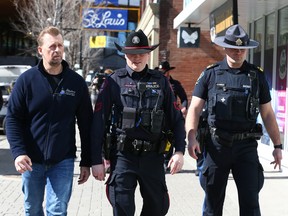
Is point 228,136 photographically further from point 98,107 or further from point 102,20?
point 102,20

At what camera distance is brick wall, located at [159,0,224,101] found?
18766 millimetres

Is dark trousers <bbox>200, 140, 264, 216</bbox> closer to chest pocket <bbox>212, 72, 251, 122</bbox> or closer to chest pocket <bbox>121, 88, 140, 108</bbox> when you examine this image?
chest pocket <bbox>212, 72, 251, 122</bbox>

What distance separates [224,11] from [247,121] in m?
4.95

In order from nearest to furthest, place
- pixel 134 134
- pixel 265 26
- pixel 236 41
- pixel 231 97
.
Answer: pixel 134 134 → pixel 231 97 → pixel 236 41 → pixel 265 26

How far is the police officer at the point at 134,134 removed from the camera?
156 inches

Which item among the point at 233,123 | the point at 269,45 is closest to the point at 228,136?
A: the point at 233,123

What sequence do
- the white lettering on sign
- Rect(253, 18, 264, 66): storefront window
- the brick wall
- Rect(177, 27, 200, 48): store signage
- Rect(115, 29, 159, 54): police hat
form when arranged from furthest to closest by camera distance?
1. the white lettering on sign
2. the brick wall
3. Rect(177, 27, 200, 48): store signage
4. Rect(253, 18, 264, 66): storefront window
5. Rect(115, 29, 159, 54): police hat

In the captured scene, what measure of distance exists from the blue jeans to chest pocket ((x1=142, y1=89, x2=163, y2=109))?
0.81m

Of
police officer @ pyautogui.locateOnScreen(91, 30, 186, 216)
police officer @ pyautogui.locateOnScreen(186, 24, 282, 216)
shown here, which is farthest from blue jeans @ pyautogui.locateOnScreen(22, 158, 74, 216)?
police officer @ pyautogui.locateOnScreen(186, 24, 282, 216)

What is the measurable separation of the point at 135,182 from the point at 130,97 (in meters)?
0.69

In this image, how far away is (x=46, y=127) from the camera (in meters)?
3.88

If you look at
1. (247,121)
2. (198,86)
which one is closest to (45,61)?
(198,86)

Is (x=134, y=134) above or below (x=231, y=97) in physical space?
below

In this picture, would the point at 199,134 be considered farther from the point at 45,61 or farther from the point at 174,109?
the point at 45,61
